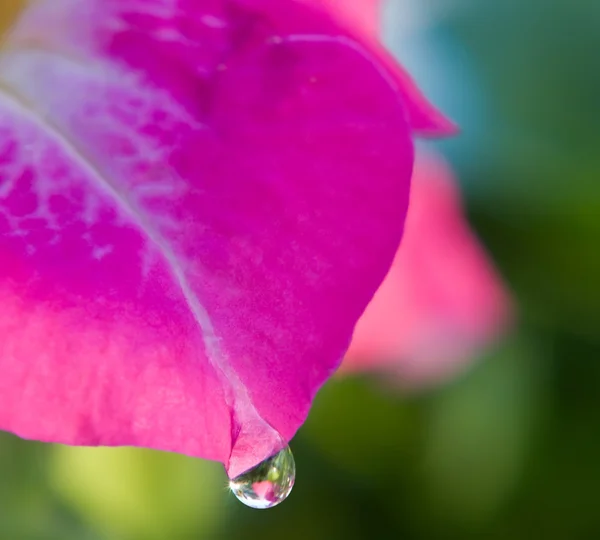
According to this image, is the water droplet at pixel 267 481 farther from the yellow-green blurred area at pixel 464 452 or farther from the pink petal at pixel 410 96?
the yellow-green blurred area at pixel 464 452

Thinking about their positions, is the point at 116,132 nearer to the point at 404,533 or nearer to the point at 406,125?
the point at 406,125

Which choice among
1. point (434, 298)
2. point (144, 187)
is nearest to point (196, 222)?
point (144, 187)

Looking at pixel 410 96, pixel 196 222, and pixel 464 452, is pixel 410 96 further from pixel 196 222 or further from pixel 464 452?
pixel 464 452

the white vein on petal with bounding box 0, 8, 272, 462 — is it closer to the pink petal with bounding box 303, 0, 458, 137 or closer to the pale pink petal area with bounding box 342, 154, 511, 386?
the pink petal with bounding box 303, 0, 458, 137

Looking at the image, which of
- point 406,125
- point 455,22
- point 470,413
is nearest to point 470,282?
point 470,413

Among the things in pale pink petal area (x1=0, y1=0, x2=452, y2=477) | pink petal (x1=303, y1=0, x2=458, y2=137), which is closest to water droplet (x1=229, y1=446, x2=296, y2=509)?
pale pink petal area (x1=0, y1=0, x2=452, y2=477)
